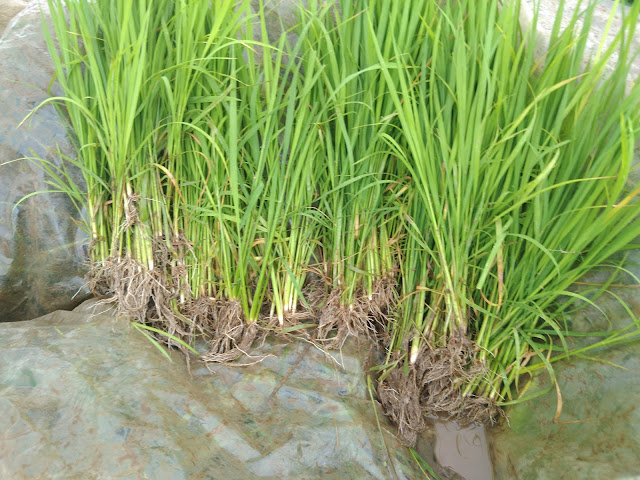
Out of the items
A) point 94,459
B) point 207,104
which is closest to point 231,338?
point 94,459

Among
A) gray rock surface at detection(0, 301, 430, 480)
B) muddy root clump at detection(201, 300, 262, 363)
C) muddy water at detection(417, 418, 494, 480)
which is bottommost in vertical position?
muddy water at detection(417, 418, 494, 480)

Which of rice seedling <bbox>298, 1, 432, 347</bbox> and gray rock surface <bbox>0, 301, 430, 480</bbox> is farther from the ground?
rice seedling <bbox>298, 1, 432, 347</bbox>

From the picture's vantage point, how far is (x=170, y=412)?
137 centimetres

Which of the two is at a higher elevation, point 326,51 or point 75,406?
point 326,51

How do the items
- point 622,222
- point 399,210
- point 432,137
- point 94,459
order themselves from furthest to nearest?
point 399,210, point 432,137, point 622,222, point 94,459

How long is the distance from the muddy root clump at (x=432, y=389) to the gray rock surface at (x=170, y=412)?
6 cm

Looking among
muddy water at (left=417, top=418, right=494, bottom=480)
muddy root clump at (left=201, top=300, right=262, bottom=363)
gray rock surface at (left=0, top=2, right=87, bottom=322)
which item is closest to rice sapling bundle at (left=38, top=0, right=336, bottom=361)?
muddy root clump at (left=201, top=300, right=262, bottom=363)

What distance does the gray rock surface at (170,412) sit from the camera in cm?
123

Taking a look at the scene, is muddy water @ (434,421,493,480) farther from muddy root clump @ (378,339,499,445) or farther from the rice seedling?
the rice seedling

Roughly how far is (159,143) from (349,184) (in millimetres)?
644

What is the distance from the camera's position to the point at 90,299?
171cm

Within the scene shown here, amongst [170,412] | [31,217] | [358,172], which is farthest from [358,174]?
[31,217]

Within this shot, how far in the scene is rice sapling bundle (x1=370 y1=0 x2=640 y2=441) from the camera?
4.61ft

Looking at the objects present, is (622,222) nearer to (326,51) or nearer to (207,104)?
(326,51)
